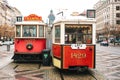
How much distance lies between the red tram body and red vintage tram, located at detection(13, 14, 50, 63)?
622cm

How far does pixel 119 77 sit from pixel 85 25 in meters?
3.03

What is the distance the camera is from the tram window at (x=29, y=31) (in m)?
22.7

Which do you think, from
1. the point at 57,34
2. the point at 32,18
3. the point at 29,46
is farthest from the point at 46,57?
the point at 57,34

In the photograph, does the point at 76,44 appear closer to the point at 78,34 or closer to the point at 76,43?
the point at 76,43

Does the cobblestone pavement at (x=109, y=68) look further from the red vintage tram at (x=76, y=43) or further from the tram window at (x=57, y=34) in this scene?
the tram window at (x=57, y=34)

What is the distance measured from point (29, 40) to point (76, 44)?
725cm

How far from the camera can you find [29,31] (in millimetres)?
22703

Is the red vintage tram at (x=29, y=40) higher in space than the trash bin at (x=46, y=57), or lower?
higher

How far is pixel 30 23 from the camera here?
74.6 ft

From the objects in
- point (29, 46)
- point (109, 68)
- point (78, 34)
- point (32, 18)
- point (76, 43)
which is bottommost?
point (109, 68)

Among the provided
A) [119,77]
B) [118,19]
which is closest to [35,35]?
[119,77]

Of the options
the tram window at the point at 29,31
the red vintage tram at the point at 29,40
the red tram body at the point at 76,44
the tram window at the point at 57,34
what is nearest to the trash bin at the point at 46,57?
the red vintage tram at the point at 29,40

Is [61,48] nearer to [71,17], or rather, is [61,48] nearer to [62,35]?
[62,35]

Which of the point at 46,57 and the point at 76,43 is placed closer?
the point at 76,43
